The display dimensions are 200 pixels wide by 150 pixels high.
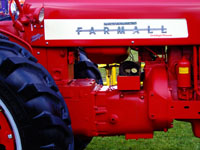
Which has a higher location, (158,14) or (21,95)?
(158,14)

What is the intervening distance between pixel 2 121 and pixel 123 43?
1.38m

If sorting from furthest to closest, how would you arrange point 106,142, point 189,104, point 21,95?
1. point 106,142
2. point 189,104
3. point 21,95

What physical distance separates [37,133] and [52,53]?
1.04m

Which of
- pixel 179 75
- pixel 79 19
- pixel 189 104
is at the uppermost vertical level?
pixel 79 19

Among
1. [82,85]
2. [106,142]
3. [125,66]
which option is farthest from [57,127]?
[106,142]

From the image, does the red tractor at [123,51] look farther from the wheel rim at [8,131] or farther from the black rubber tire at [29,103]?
the wheel rim at [8,131]

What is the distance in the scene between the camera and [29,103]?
3.01 metres

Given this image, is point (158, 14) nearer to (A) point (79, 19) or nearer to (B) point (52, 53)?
(A) point (79, 19)

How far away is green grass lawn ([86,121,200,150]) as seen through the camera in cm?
521

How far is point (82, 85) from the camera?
3.80 meters

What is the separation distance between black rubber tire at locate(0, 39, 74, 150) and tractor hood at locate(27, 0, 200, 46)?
703 millimetres

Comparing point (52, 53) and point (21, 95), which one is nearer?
point (21, 95)

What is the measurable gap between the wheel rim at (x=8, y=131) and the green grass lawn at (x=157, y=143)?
223cm

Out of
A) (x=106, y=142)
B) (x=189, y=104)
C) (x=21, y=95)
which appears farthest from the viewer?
(x=106, y=142)
